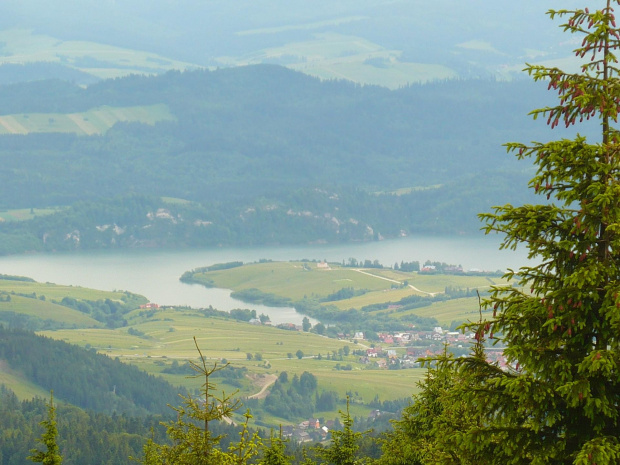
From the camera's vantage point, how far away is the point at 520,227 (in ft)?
55.4

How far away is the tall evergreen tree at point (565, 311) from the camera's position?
16016 millimetres

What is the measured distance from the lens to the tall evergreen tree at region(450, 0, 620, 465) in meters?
16.0

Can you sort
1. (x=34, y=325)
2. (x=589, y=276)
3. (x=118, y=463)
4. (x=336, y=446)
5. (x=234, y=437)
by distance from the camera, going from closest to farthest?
(x=589, y=276) → (x=336, y=446) → (x=118, y=463) → (x=234, y=437) → (x=34, y=325)

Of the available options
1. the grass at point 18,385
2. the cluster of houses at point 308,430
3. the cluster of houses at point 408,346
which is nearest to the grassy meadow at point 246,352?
the cluster of houses at point 408,346

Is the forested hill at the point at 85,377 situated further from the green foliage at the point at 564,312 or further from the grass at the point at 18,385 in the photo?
the green foliage at the point at 564,312

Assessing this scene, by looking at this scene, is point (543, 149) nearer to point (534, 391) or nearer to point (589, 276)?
point (589, 276)

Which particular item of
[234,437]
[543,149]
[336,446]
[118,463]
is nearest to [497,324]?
[543,149]

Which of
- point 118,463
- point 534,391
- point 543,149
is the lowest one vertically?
point 118,463

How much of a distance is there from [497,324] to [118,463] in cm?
7540

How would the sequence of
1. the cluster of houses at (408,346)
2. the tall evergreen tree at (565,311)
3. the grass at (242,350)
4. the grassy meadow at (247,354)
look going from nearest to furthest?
the tall evergreen tree at (565,311)
the grassy meadow at (247,354)
the grass at (242,350)
the cluster of houses at (408,346)

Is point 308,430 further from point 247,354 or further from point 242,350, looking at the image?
point 242,350

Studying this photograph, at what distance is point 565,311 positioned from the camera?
16391 millimetres

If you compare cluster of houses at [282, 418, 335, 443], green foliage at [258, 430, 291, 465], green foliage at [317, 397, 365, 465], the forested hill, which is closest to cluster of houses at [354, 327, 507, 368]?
cluster of houses at [282, 418, 335, 443]

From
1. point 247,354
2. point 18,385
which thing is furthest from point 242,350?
point 18,385
